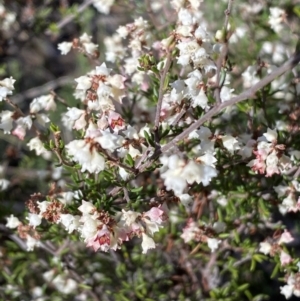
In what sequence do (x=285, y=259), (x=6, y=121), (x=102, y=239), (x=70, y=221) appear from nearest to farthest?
(x=102, y=239)
(x=70, y=221)
(x=6, y=121)
(x=285, y=259)

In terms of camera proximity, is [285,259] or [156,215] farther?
[285,259]

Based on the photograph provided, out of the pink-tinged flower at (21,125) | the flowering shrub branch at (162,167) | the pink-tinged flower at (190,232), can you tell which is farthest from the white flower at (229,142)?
the pink-tinged flower at (21,125)

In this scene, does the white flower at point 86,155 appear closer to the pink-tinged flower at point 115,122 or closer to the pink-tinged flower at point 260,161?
the pink-tinged flower at point 115,122

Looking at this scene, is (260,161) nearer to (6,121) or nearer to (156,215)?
(156,215)

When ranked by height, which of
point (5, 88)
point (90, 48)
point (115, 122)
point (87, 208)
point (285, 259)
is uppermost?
point (90, 48)

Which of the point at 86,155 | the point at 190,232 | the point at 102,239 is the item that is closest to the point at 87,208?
the point at 102,239

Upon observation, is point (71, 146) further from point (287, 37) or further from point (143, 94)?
point (287, 37)

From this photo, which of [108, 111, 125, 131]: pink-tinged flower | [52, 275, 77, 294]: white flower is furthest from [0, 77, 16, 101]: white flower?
[52, 275, 77, 294]: white flower

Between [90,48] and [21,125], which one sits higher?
[90,48]

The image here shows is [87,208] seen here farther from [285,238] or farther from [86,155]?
[285,238]

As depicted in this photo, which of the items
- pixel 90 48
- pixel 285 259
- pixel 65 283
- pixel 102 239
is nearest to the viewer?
pixel 102 239

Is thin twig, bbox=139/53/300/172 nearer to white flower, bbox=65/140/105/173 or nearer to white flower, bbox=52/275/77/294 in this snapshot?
white flower, bbox=65/140/105/173
